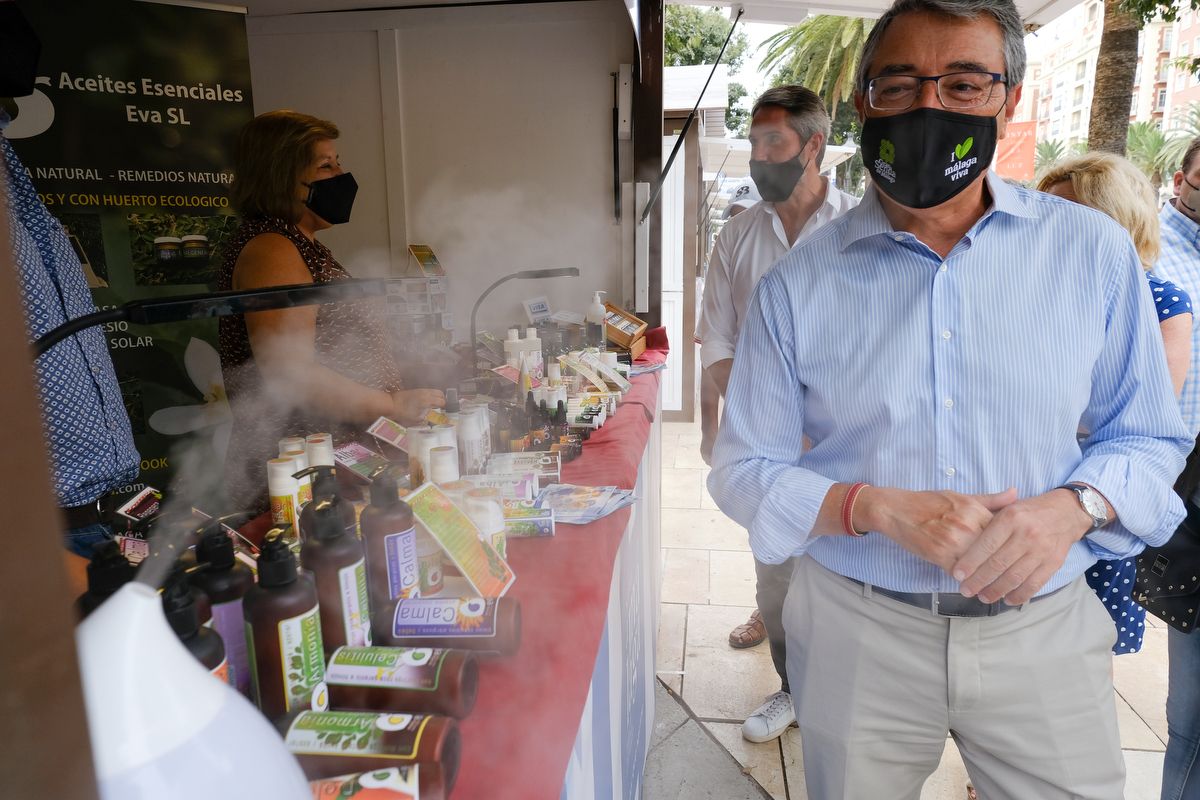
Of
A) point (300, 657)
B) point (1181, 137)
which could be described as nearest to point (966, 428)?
point (300, 657)

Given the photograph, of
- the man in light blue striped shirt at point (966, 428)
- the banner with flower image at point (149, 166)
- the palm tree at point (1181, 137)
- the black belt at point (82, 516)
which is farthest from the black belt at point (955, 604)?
the palm tree at point (1181, 137)

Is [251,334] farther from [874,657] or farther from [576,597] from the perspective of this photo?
[874,657]

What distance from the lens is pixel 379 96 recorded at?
4.79 m

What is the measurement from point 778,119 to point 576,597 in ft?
8.13

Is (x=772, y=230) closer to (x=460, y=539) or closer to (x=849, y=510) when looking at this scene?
(x=849, y=510)

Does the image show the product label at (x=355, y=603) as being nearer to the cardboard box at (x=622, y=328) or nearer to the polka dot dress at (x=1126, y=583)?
the polka dot dress at (x=1126, y=583)

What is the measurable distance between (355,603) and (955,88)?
1.51 metres

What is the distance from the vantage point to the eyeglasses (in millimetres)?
1506

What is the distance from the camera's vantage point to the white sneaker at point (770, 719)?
301 centimetres

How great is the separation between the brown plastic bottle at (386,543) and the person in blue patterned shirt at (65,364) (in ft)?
3.14

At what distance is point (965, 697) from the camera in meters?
1.52

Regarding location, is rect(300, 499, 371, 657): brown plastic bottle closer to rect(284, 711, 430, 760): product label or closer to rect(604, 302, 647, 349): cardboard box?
rect(284, 711, 430, 760): product label

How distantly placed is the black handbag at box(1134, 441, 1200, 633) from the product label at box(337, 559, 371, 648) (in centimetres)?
211

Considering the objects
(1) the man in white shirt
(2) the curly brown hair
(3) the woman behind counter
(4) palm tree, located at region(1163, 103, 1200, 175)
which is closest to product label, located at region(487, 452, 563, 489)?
(3) the woman behind counter
